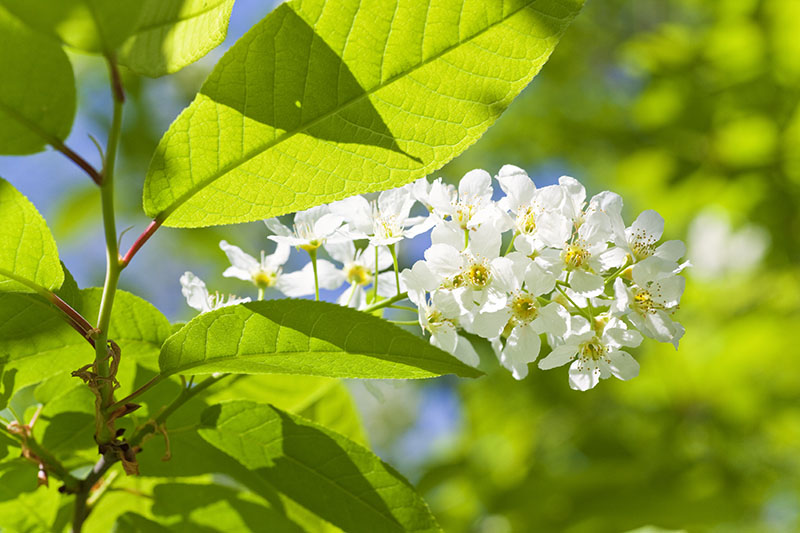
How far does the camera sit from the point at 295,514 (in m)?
1.44

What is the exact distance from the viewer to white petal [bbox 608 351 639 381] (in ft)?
3.99

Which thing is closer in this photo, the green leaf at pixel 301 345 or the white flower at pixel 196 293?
the green leaf at pixel 301 345

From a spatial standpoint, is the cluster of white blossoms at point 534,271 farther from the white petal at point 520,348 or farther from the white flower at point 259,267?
the white flower at point 259,267

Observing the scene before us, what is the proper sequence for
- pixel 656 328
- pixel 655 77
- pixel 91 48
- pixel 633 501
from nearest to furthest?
pixel 91 48 < pixel 656 328 < pixel 633 501 < pixel 655 77

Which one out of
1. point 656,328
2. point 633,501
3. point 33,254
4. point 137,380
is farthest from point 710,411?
point 33,254

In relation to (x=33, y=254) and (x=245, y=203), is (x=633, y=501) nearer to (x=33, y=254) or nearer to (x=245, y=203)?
Result: (x=245, y=203)

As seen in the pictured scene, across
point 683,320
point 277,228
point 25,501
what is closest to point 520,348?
point 277,228

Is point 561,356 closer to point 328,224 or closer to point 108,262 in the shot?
point 328,224

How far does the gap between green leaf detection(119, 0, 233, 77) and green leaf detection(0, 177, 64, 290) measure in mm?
A: 229

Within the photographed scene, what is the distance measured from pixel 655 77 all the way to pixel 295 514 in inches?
116

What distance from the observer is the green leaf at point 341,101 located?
0.92 m

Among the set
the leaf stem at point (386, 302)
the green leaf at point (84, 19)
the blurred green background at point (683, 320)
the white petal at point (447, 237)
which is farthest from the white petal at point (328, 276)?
the blurred green background at point (683, 320)

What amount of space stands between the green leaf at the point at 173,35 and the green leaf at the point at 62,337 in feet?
1.21

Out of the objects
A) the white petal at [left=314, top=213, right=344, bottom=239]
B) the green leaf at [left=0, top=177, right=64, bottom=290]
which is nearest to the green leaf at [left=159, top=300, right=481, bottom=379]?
the green leaf at [left=0, top=177, right=64, bottom=290]
